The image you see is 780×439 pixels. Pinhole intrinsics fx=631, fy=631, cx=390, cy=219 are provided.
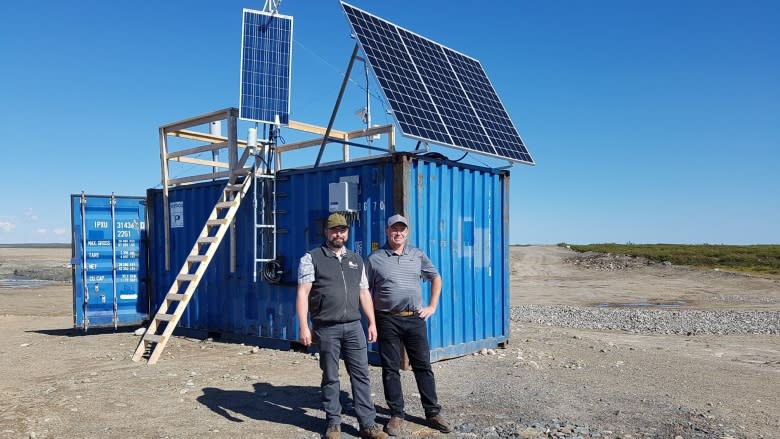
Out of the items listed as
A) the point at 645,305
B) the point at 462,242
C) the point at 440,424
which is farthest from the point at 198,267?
the point at 645,305

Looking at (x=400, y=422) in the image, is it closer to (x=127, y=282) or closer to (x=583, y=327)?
(x=127, y=282)

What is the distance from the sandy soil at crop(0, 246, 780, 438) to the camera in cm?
614

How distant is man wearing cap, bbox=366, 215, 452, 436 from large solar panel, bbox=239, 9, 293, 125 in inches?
203

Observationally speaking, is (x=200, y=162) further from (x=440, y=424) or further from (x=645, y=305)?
(x=645, y=305)

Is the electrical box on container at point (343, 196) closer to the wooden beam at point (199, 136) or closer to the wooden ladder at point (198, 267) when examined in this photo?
the wooden ladder at point (198, 267)

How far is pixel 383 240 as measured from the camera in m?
8.67

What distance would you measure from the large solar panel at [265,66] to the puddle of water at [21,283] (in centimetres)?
2217

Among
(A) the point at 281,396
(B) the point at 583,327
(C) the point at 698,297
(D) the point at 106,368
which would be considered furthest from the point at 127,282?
(C) the point at 698,297

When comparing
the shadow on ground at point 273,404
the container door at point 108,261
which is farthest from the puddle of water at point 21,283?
the shadow on ground at point 273,404

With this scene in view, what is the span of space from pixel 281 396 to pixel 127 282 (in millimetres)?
6725

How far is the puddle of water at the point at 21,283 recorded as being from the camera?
27.9 m

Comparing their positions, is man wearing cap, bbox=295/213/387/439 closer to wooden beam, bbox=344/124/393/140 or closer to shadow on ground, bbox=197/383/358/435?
shadow on ground, bbox=197/383/358/435

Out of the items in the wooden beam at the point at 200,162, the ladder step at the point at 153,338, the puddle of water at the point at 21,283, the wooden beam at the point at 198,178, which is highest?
the wooden beam at the point at 200,162

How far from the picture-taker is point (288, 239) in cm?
997
